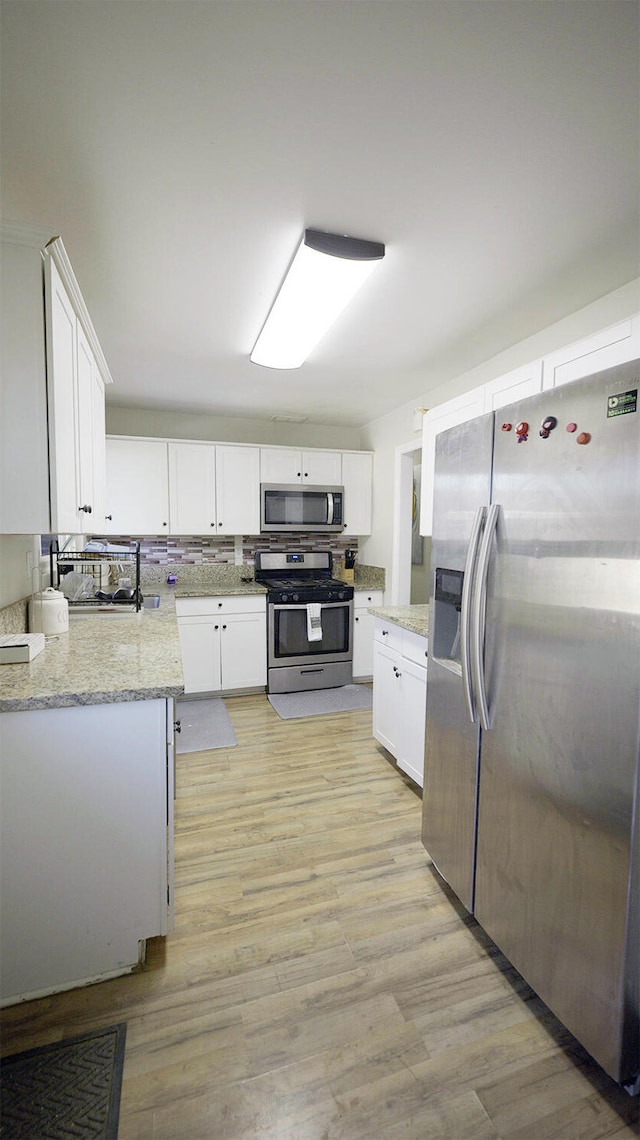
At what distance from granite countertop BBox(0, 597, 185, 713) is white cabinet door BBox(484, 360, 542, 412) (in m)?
1.61

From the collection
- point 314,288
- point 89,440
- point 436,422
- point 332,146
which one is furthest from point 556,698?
point 89,440

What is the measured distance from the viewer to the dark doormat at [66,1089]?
→ 1052mm

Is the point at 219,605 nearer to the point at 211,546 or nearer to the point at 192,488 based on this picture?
the point at 211,546

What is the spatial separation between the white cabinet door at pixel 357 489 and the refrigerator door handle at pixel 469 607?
302 cm

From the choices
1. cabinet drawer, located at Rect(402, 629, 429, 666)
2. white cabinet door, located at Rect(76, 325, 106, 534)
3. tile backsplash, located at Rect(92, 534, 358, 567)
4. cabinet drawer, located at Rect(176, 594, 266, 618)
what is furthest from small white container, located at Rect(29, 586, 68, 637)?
tile backsplash, located at Rect(92, 534, 358, 567)

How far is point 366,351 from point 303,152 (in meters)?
1.45

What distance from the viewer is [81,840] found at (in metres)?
1.35

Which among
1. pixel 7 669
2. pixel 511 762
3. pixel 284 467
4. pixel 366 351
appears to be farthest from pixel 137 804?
pixel 284 467

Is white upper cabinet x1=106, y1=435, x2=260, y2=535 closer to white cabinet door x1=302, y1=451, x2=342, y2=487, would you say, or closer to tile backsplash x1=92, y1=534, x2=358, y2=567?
tile backsplash x1=92, y1=534, x2=358, y2=567

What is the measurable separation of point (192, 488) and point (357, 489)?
5.17 feet

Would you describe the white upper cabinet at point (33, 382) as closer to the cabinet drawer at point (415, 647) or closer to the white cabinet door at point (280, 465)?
the cabinet drawer at point (415, 647)

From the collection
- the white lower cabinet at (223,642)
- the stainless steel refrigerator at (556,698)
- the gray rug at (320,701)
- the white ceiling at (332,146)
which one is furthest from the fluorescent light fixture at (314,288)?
the gray rug at (320,701)

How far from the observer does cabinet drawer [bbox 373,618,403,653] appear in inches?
102

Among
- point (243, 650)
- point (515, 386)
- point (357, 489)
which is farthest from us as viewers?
point (357, 489)
